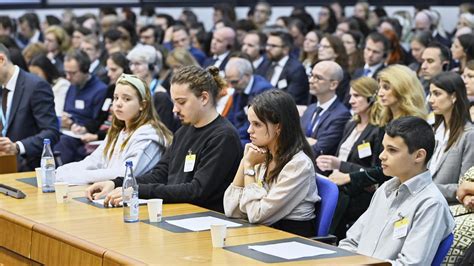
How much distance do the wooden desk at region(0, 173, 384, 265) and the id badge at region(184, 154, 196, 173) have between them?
26 centimetres

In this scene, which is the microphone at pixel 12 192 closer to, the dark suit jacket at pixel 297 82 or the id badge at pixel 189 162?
the id badge at pixel 189 162

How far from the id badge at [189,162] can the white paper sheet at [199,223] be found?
58cm

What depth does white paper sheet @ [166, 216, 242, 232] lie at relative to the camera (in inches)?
171

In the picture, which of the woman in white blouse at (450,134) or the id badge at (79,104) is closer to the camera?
the woman in white blouse at (450,134)

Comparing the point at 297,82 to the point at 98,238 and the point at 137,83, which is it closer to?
the point at 137,83

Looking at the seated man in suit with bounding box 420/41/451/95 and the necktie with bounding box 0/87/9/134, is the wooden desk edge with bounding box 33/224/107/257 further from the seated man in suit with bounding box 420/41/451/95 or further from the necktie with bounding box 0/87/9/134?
the seated man in suit with bounding box 420/41/451/95

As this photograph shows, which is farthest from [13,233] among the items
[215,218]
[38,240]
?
[215,218]

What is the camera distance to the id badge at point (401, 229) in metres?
4.07

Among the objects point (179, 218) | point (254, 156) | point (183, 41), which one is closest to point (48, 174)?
point (179, 218)

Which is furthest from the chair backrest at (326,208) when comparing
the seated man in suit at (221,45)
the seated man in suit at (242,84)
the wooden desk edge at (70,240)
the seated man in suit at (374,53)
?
the seated man in suit at (221,45)

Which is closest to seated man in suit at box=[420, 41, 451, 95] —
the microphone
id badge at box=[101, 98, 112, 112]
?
id badge at box=[101, 98, 112, 112]

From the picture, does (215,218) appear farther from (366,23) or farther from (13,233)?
(366,23)

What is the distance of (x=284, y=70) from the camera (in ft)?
32.6

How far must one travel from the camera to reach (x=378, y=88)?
21.6 feet
